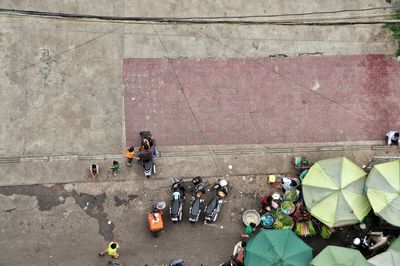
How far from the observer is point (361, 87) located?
63.7 ft

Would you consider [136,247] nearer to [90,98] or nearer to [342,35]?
[90,98]

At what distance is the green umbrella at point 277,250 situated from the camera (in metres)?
15.9

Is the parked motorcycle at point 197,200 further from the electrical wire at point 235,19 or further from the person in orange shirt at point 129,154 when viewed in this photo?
the electrical wire at point 235,19

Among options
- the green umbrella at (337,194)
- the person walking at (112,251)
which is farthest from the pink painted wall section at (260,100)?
the person walking at (112,251)

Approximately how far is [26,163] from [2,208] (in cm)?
171

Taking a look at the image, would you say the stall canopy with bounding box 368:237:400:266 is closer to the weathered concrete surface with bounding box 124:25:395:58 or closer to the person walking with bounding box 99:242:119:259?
the weathered concrete surface with bounding box 124:25:395:58

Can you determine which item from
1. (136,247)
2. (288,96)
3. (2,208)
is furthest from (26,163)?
(288,96)

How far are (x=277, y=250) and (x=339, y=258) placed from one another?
6.18ft

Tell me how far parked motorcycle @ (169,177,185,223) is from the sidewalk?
0.55m

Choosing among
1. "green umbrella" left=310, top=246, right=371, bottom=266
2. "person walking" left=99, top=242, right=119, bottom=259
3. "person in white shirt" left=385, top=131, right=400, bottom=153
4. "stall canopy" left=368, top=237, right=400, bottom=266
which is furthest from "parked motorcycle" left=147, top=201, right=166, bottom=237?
"person in white shirt" left=385, top=131, right=400, bottom=153

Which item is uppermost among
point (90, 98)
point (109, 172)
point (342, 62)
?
point (342, 62)

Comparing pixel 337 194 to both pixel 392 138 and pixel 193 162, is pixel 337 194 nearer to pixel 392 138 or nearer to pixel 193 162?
pixel 392 138

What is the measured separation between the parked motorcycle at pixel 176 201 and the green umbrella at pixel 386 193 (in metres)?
6.18

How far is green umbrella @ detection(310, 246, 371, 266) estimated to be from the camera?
51.3ft
